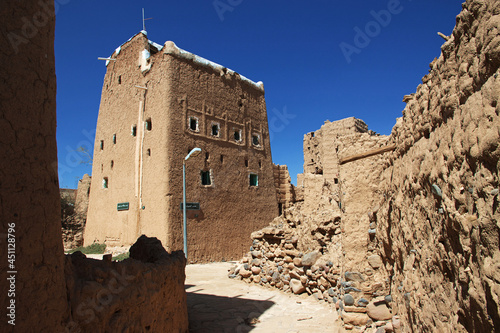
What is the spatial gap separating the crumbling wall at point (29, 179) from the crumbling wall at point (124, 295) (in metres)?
0.21

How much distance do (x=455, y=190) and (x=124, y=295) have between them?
2.97 meters

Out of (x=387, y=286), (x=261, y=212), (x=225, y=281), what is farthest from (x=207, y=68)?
(x=387, y=286)

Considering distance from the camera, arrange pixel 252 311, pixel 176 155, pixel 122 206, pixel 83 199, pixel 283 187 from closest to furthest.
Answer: pixel 252 311 < pixel 176 155 < pixel 122 206 < pixel 283 187 < pixel 83 199

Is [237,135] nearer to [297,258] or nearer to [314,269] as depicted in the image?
[297,258]

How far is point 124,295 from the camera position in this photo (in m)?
A: 3.12

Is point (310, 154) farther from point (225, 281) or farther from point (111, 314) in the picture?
point (111, 314)

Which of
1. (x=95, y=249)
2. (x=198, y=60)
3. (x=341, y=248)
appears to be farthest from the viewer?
(x=198, y=60)

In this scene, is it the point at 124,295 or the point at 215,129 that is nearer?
the point at 124,295

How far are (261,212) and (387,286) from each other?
11863mm

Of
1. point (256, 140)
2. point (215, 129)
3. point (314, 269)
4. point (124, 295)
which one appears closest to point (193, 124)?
point (215, 129)

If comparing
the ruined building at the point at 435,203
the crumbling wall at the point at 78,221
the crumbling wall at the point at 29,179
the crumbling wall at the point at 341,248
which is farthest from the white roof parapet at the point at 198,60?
the crumbling wall at the point at 29,179

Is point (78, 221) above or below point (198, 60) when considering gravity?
below

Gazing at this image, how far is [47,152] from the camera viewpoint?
2609 millimetres

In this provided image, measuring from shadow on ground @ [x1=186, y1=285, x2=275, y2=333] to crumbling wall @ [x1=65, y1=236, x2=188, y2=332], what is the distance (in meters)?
0.98
